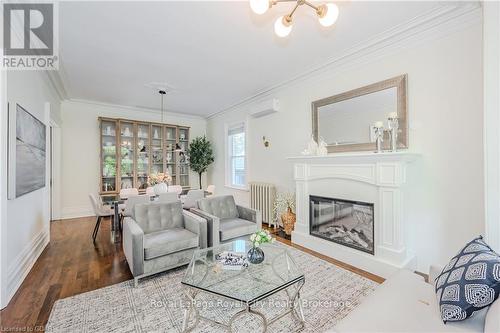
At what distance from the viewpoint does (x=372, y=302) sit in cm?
135

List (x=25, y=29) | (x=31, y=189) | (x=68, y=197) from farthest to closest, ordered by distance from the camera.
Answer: (x=68, y=197) → (x=31, y=189) → (x=25, y=29)

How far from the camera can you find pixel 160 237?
2561mm

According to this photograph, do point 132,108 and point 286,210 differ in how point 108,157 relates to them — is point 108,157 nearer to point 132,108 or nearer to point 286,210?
point 132,108

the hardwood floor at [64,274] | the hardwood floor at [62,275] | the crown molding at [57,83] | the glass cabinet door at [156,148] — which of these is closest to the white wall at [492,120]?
the hardwood floor at [64,274]

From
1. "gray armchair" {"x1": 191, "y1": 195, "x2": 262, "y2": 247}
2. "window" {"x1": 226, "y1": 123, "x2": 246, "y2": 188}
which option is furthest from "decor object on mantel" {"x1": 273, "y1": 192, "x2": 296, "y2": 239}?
"window" {"x1": 226, "y1": 123, "x2": 246, "y2": 188}

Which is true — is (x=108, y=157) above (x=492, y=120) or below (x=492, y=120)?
below

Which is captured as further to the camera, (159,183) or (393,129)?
(159,183)

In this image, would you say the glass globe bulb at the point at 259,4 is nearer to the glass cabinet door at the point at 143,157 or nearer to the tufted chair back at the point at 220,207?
the tufted chair back at the point at 220,207

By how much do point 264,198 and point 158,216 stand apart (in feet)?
7.05

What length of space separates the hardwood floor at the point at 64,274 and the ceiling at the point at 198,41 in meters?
2.73

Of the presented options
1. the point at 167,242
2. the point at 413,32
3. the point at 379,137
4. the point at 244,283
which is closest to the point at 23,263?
the point at 167,242

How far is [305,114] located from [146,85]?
297 centimetres

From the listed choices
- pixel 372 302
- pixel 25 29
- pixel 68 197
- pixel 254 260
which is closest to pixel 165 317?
pixel 254 260

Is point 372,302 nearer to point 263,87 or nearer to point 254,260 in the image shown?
point 254,260
